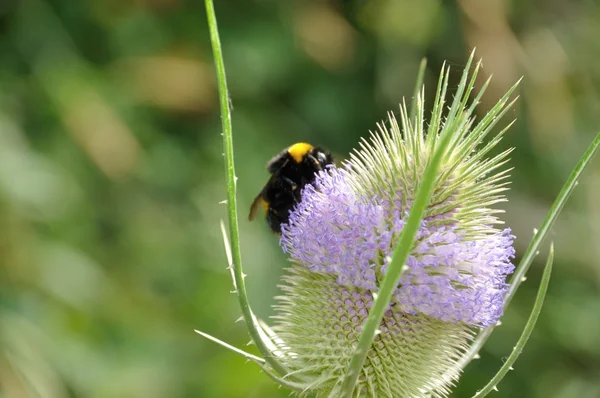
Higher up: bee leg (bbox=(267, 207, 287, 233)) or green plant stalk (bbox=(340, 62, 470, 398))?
green plant stalk (bbox=(340, 62, 470, 398))

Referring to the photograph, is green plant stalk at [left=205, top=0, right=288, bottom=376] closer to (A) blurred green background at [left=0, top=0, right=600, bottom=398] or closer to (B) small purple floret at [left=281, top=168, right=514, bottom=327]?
(B) small purple floret at [left=281, top=168, right=514, bottom=327]

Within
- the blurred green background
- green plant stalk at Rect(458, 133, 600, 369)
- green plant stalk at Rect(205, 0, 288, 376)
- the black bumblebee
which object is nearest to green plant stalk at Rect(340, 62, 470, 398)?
green plant stalk at Rect(205, 0, 288, 376)

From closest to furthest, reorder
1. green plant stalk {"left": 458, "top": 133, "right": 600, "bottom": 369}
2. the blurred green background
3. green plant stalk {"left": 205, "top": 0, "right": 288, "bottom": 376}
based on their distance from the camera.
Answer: green plant stalk {"left": 205, "top": 0, "right": 288, "bottom": 376}
green plant stalk {"left": 458, "top": 133, "right": 600, "bottom": 369}
the blurred green background

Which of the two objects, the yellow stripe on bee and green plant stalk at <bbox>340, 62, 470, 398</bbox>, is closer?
green plant stalk at <bbox>340, 62, 470, 398</bbox>

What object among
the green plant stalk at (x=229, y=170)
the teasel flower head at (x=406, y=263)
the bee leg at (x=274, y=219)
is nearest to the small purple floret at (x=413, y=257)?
the teasel flower head at (x=406, y=263)

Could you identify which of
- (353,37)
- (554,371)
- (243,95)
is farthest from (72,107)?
(554,371)


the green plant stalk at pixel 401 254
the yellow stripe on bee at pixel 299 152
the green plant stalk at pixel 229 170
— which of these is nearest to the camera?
the green plant stalk at pixel 401 254

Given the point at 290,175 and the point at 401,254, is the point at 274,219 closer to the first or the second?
the point at 290,175

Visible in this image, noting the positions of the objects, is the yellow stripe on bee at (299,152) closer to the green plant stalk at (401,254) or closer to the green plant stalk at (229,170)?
the green plant stalk at (229,170)
